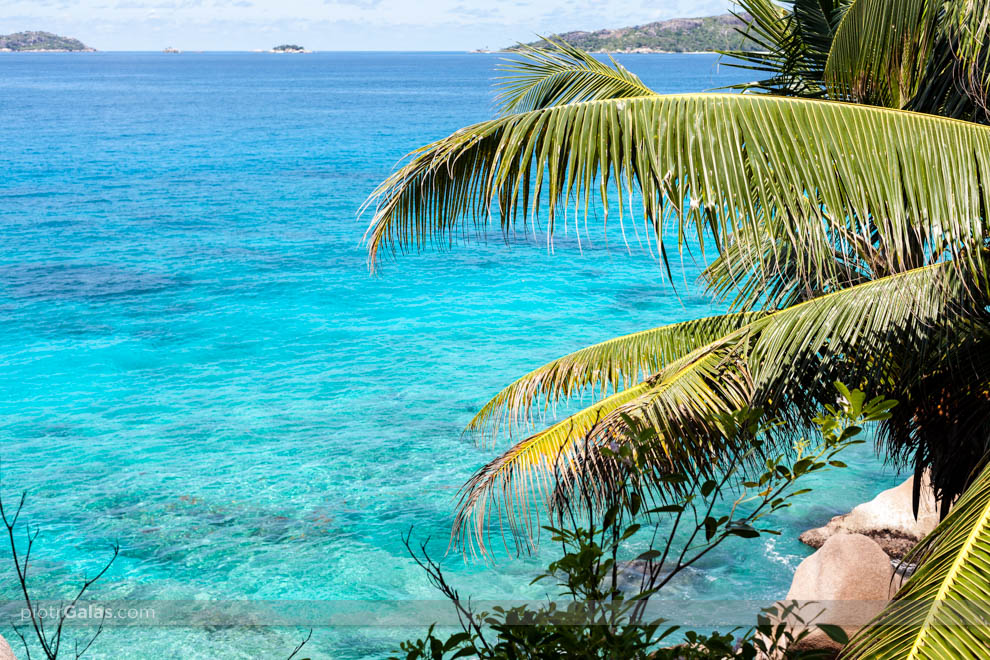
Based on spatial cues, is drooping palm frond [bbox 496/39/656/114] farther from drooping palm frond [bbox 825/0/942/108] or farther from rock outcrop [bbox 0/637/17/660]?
rock outcrop [bbox 0/637/17/660]

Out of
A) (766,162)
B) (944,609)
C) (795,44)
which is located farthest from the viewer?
(795,44)

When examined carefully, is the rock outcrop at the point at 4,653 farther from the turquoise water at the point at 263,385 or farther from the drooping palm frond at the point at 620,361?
the drooping palm frond at the point at 620,361

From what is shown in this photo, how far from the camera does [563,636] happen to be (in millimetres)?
1921

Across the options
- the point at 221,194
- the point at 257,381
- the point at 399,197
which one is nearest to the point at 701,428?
the point at 399,197

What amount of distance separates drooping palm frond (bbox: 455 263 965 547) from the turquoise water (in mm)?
1680

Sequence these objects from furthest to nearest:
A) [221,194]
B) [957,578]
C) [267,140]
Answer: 1. [267,140]
2. [221,194]
3. [957,578]

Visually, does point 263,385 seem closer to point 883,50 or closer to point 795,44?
point 795,44

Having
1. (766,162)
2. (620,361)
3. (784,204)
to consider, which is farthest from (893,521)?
(766,162)

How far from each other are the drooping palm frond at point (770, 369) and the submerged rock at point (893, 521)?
4.73 metres

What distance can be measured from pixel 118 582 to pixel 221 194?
2542 cm

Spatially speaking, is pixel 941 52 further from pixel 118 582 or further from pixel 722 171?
pixel 118 582

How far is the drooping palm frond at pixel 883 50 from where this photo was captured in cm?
437

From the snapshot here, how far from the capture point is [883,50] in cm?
452

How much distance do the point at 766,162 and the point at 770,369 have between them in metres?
1.24
